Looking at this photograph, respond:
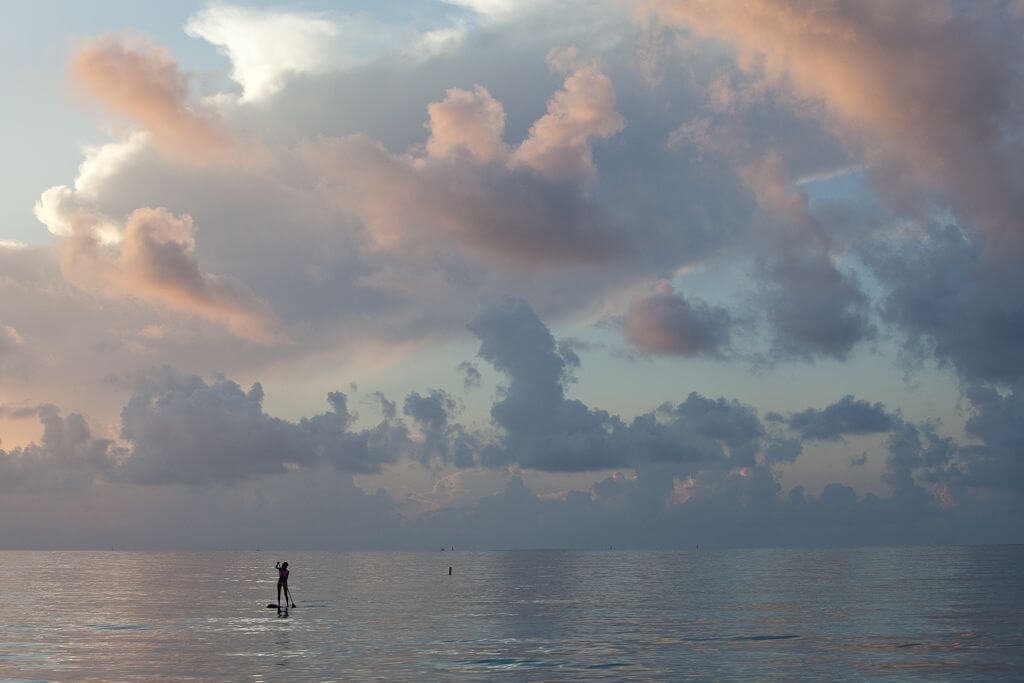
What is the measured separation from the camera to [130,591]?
379 ft

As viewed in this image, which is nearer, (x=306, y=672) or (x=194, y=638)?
(x=306, y=672)

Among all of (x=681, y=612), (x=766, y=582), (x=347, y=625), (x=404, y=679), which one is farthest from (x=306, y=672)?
(x=766, y=582)

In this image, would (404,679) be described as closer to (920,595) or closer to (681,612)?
(681,612)

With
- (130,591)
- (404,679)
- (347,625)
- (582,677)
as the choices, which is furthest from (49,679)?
(130,591)

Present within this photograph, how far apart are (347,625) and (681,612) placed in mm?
26976

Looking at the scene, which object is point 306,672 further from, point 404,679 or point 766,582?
point 766,582

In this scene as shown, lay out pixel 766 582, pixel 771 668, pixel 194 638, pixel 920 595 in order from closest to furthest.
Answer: pixel 771 668 < pixel 194 638 < pixel 920 595 < pixel 766 582

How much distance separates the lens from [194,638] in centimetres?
5697

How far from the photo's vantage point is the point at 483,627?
216ft

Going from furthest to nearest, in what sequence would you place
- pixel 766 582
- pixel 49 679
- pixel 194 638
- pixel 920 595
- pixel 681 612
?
pixel 766 582, pixel 920 595, pixel 681 612, pixel 194 638, pixel 49 679

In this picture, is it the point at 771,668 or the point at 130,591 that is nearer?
the point at 771,668

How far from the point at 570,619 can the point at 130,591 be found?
63.5 m

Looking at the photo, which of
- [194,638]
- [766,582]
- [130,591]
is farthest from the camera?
[766,582]

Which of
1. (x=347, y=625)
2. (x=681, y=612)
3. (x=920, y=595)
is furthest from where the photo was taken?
(x=920, y=595)
